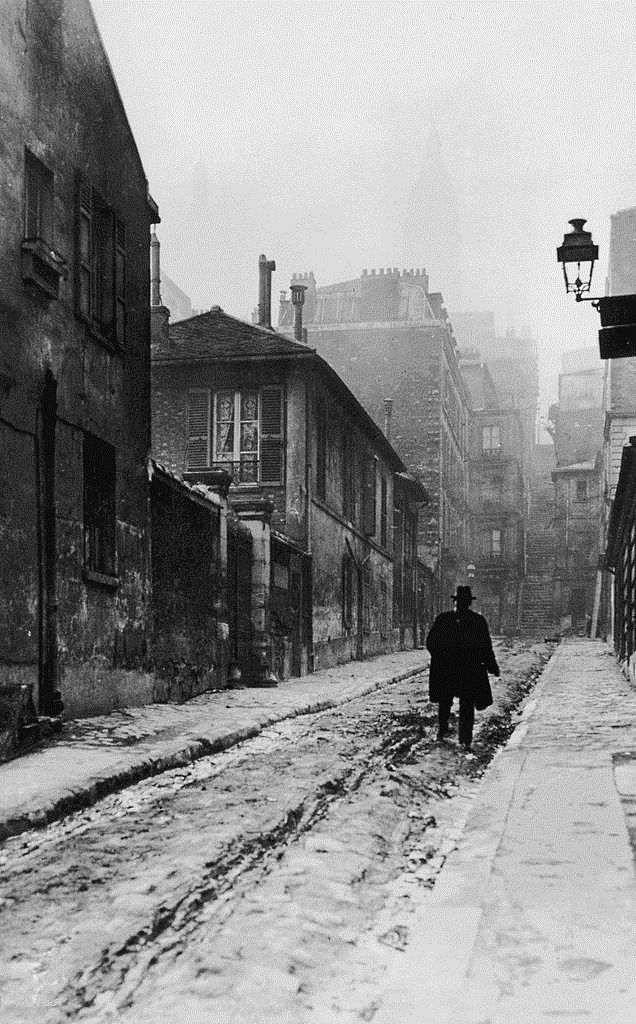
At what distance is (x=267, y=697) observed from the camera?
14.8 metres

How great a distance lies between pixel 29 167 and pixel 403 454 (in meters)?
33.8

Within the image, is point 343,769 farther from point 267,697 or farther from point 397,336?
point 397,336

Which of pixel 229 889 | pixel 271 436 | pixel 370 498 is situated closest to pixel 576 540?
pixel 370 498

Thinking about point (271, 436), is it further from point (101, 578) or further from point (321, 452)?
point (101, 578)

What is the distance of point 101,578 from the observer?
465 inches

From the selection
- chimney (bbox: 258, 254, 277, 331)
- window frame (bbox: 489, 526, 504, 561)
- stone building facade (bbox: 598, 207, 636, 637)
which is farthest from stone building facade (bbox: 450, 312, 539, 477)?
chimney (bbox: 258, 254, 277, 331)

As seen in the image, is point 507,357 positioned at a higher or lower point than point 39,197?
higher

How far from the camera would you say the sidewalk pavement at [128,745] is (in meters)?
6.64

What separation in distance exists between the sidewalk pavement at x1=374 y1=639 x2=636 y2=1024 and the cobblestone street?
0.56 ft

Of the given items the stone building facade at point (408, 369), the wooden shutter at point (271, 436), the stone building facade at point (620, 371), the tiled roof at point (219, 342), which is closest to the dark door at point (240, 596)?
the wooden shutter at point (271, 436)

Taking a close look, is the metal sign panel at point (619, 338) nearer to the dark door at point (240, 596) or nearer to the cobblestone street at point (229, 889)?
the cobblestone street at point (229, 889)

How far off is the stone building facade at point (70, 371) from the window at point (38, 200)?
0.7 inches

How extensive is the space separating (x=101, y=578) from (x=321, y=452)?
11951mm

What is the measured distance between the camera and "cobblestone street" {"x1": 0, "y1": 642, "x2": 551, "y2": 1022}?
→ 337 cm
